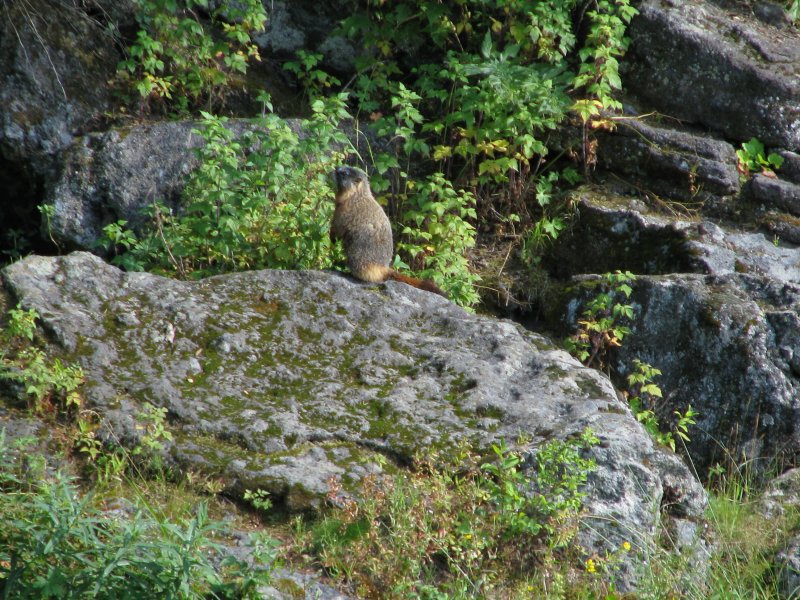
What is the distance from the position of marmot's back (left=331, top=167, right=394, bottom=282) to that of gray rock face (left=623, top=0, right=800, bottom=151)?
3721 millimetres

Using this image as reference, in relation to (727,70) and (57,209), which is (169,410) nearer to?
(57,209)

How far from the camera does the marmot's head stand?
23.4ft

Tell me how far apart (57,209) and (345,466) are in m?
4.64

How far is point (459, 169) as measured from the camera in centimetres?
895

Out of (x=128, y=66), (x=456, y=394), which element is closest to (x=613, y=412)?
(x=456, y=394)

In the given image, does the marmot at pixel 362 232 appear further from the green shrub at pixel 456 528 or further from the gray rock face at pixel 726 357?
the green shrub at pixel 456 528

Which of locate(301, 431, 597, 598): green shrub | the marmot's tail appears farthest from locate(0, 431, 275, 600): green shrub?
the marmot's tail

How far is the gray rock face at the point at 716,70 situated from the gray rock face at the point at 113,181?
191 inches

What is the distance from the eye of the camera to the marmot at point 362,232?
651 centimetres

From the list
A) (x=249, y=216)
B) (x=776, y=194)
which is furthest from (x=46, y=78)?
(x=776, y=194)

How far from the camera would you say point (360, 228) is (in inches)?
266

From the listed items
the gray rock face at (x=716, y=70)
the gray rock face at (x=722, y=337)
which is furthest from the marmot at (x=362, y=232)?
the gray rock face at (x=716, y=70)

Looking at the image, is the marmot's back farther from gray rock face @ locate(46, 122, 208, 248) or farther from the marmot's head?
gray rock face @ locate(46, 122, 208, 248)

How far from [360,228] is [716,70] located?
448cm
